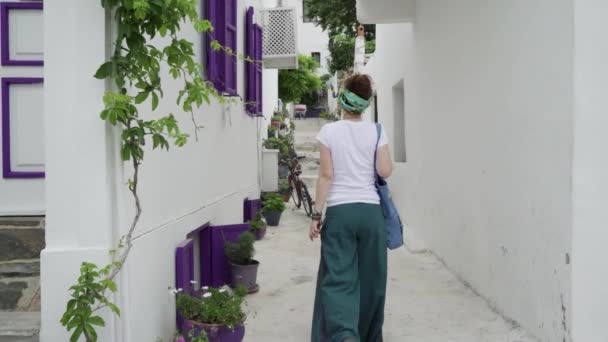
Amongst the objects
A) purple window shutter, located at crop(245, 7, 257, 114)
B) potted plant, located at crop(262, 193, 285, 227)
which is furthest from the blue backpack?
potted plant, located at crop(262, 193, 285, 227)

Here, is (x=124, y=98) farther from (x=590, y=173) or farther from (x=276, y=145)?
(x=276, y=145)

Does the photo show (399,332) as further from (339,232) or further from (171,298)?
(171,298)

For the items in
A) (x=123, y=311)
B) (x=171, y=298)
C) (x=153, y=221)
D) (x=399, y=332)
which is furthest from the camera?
(x=399, y=332)

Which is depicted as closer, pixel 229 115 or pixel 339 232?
pixel 339 232

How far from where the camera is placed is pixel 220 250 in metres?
4.91

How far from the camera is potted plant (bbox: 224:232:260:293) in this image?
4.79 meters

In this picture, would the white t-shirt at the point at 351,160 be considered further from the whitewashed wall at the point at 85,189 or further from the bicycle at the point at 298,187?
the bicycle at the point at 298,187

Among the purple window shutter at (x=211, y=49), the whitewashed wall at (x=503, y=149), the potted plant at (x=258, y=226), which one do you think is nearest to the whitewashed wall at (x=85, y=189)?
the purple window shutter at (x=211, y=49)

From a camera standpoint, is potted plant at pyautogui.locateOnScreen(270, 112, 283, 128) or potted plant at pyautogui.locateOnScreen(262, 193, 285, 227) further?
potted plant at pyautogui.locateOnScreen(270, 112, 283, 128)

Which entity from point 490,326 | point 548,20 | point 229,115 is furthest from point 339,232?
point 229,115

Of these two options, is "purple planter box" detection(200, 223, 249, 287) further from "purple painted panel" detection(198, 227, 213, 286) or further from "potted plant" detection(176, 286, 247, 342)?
"potted plant" detection(176, 286, 247, 342)

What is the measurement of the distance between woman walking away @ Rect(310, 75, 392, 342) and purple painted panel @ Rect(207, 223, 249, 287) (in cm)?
160

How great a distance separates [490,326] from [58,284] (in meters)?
2.78

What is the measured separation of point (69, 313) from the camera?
231cm
